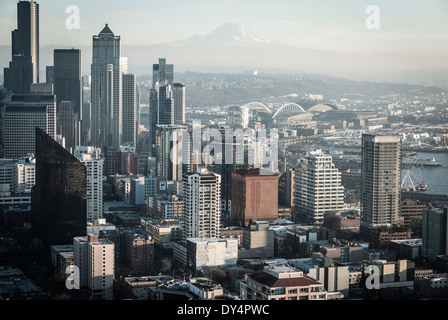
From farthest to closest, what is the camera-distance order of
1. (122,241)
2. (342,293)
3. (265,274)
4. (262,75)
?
(262,75)
(122,241)
(342,293)
(265,274)

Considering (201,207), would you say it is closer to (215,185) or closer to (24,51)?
(215,185)

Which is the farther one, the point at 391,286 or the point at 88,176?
the point at 88,176

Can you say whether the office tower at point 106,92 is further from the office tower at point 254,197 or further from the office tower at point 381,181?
the office tower at point 381,181

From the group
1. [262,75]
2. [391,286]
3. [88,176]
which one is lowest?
[391,286]

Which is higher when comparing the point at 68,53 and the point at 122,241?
the point at 68,53

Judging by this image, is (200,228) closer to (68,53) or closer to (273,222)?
(273,222)

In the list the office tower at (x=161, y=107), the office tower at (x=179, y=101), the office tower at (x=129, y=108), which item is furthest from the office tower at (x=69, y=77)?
the office tower at (x=179, y=101)
